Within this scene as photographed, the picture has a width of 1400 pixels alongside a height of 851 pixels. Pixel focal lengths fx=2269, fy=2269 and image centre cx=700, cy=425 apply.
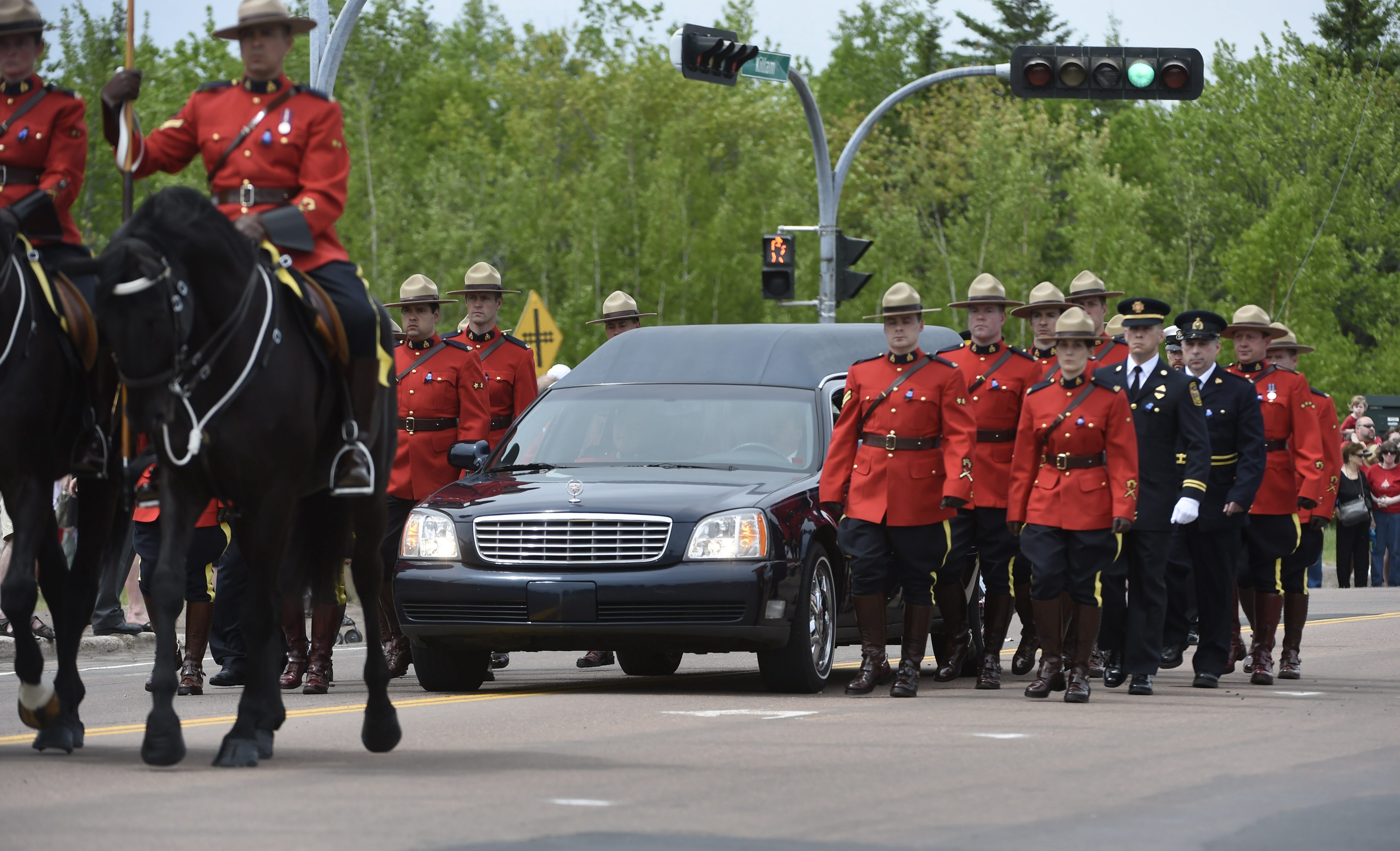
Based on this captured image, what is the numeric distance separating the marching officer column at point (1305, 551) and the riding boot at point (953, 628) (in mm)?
2232

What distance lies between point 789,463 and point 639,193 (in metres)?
38.8

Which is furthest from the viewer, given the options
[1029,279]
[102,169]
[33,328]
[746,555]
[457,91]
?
[457,91]

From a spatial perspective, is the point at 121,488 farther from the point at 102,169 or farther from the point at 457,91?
the point at 457,91

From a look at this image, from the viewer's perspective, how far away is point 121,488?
30.7 feet

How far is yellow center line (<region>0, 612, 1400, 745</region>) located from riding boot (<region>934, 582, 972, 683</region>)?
107cm

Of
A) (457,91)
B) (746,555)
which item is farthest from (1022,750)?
(457,91)

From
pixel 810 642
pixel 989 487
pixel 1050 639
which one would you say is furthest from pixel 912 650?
pixel 989 487

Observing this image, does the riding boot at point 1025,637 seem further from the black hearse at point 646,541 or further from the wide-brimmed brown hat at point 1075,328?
the wide-brimmed brown hat at point 1075,328

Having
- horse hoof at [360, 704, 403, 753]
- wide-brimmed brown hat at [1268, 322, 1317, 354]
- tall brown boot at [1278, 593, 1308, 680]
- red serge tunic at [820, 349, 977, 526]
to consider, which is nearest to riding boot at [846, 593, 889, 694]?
red serge tunic at [820, 349, 977, 526]

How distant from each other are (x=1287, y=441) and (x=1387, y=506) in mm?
14636

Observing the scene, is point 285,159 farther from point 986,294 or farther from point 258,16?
point 986,294

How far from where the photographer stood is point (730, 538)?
12086 mm

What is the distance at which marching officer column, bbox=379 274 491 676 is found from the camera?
47.2 ft

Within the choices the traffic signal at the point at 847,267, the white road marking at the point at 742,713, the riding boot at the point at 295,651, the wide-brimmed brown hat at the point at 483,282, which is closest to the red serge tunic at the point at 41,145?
the white road marking at the point at 742,713
